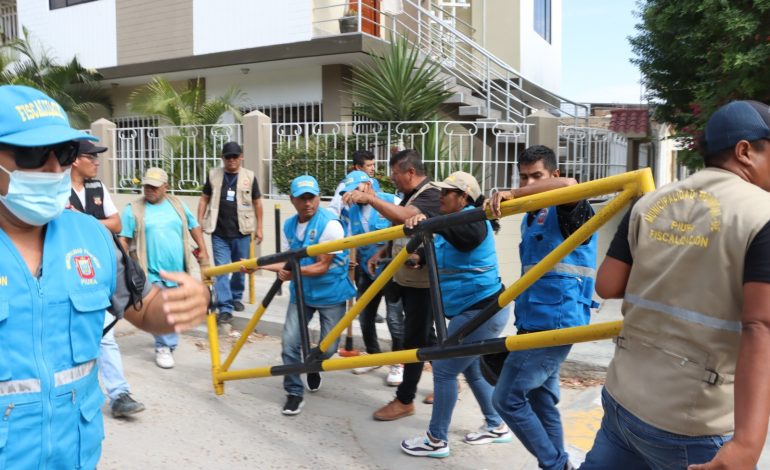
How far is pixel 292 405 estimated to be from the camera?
14.9 feet

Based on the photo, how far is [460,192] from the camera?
3611 mm

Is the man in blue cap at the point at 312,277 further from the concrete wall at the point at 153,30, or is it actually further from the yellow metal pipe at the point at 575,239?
the concrete wall at the point at 153,30

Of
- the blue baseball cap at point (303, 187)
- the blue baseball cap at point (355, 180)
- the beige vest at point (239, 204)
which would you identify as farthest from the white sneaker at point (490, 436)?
the beige vest at point (239, 204)

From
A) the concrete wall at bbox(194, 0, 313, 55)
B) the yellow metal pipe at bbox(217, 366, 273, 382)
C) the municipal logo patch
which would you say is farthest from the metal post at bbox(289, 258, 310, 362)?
the concrete wall at bbox(194, 0, 313, 55)

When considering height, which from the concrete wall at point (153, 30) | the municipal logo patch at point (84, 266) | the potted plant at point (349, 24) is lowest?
the municipal logo patch at point (84, 266)

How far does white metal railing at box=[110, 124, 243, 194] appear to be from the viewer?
33.2ft

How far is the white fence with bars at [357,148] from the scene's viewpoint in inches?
325

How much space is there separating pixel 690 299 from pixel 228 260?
19.4ft

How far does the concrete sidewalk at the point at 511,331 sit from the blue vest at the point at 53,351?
4.00 m

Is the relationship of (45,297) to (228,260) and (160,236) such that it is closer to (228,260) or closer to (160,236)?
(160,236)

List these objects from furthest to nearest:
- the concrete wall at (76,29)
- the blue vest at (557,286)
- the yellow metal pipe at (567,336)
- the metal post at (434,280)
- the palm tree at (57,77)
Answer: the concrete wall at (76,29) < the palm tree at (57,77) < the blue vest at (557,286) < the metal post at (434,280) < the yellow metal pipe at (567,336)

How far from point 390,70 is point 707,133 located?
24.4 feet

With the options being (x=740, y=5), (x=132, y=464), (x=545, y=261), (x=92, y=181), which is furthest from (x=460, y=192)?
(x=740, y=5)

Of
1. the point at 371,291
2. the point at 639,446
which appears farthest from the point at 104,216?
the point at 639,446
